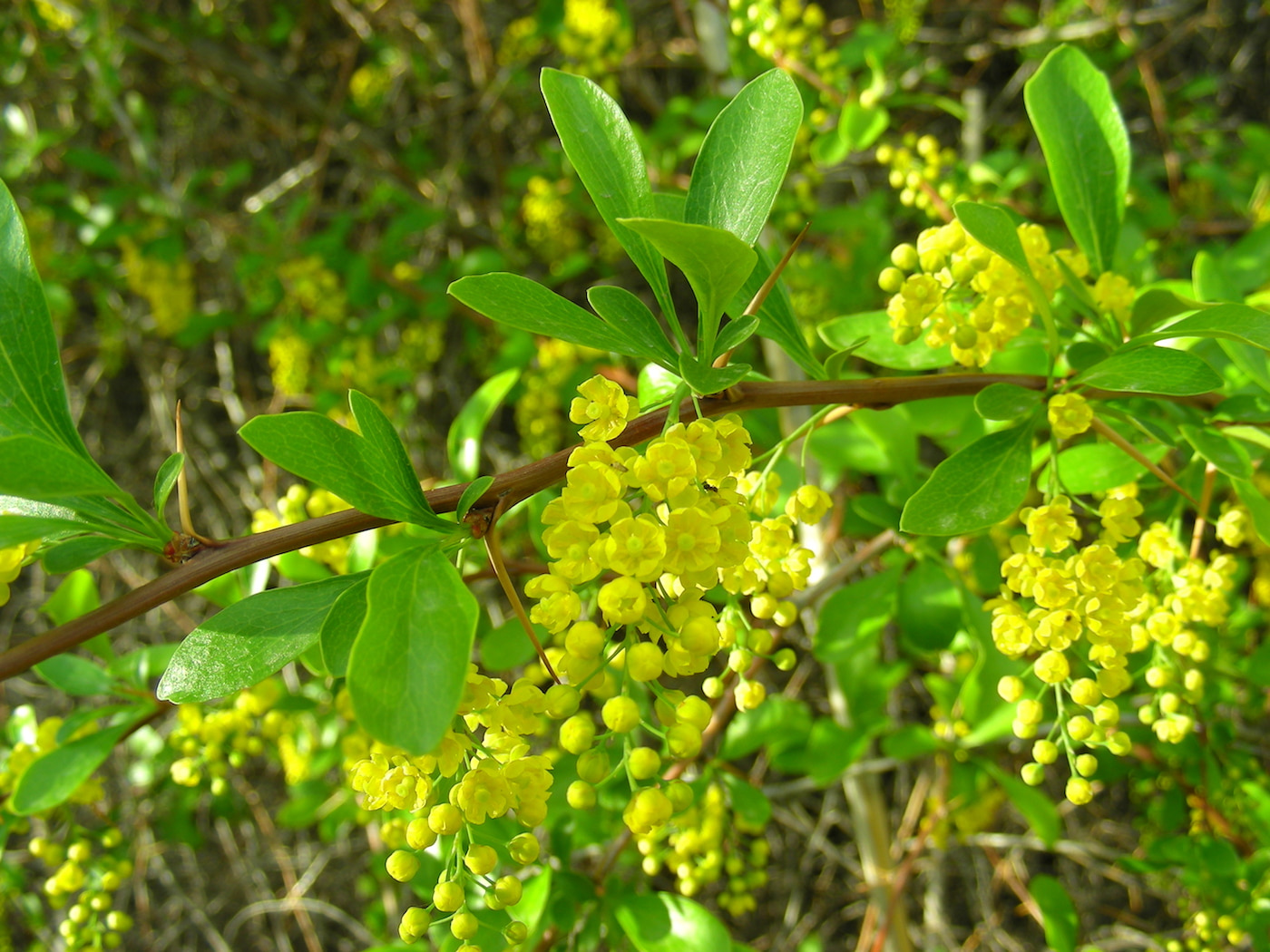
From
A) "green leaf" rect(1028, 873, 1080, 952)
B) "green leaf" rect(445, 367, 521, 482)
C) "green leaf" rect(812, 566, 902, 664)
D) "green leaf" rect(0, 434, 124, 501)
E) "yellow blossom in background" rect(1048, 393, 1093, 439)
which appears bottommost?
"green leaf" rect(1028, 873, 1080, 952)

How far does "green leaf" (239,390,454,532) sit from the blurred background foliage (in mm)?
1341

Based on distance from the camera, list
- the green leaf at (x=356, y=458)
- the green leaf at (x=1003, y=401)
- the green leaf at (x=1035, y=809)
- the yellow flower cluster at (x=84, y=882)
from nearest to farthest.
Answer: the green leaf at (x=356, y=458)
the green leaf at (x=1003, y=401)
the yellow flower cluster at (x=84, y=882)
the green leaf at (x=1035, y=809)

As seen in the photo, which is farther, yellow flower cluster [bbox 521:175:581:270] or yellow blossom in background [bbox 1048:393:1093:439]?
yellow flower cluster [bbox 521:175:581:270]

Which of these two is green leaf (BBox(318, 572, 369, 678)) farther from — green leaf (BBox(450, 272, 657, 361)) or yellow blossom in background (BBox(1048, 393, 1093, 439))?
yellow blossom in background (BBox(1048, 393, 1093, 439))

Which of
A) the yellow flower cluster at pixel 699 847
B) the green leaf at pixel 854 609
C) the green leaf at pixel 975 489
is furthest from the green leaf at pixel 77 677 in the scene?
the green leaf at pixel 975 489

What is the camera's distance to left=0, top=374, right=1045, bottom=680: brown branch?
0.63m

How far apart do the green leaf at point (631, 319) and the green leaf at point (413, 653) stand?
0.79 feet

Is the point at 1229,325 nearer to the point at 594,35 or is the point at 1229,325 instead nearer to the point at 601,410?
the point at 601,410

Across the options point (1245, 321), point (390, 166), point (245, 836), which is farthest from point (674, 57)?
point (245, 836)

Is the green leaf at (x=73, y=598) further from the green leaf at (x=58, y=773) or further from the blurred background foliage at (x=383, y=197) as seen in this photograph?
the blurred background foliage at (x=383, y=197)

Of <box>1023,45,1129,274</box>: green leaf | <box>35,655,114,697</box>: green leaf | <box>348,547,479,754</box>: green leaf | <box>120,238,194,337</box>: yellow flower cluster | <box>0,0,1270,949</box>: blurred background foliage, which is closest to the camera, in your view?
<box>348,547,479,754</box>: green leaf

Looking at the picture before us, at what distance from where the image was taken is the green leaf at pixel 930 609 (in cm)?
120

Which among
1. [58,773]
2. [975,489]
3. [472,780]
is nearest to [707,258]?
[975,489]

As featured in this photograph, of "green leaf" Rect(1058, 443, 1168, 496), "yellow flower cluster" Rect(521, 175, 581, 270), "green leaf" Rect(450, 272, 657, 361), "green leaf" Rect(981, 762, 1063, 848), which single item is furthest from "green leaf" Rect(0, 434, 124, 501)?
"yellow flower cluster" Rect(521, 175, 581, 270)
